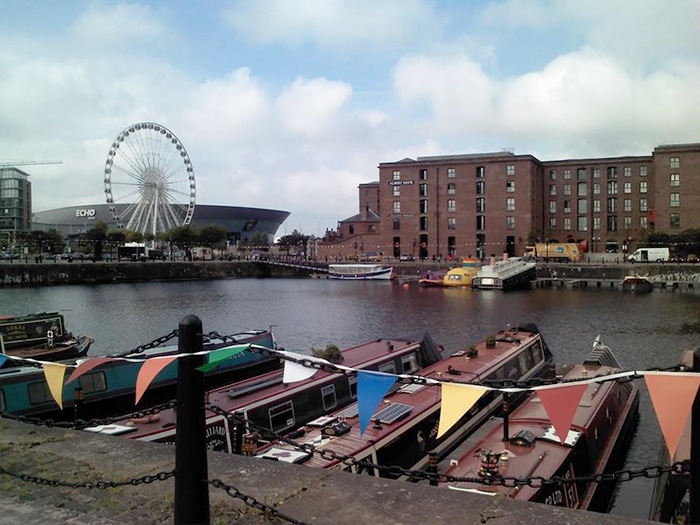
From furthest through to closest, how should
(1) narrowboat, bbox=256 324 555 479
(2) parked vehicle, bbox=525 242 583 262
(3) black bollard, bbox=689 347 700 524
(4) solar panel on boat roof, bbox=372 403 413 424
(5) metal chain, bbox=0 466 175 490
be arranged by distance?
(2) parked vehicle, bbox=525 242 583 262 < (4) solar panel on boat roof, bbox=372 403 413 424 < (1) narrowboat, bbox=256 324 555 479 < (5) metal chain, bbox=0 466 175 490 < (3) black bollard, bbox=689 347 700 524

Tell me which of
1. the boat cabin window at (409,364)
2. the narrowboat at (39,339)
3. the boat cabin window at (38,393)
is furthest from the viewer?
the narrowboat at (39,339)

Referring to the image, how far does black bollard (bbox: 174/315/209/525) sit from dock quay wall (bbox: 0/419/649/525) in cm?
33

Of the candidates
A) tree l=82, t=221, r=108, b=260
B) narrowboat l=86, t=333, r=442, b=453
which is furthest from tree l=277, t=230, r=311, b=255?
narrowboat l=86, t=333, r=442, b=453

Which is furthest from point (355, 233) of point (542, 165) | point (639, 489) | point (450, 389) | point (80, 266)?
point (450, 389)

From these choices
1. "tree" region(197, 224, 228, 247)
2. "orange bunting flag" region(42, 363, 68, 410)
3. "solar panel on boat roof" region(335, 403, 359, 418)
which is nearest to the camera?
"orange bunting flag" region(42, 363, 68, 410)

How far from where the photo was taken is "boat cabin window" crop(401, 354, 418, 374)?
1859 cm

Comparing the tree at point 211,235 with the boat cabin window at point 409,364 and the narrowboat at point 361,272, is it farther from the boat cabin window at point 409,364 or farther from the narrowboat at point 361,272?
the boat cabin window at point 409,364

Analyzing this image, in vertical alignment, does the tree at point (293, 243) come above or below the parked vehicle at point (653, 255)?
above

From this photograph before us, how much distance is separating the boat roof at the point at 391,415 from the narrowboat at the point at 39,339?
17.1m

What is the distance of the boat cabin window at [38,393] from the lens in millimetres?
15211

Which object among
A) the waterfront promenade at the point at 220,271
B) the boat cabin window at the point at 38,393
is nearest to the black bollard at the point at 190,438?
the boat cabin window at the point at 38,393

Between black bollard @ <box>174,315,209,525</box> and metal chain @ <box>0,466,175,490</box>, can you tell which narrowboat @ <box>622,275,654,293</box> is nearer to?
metal chain @ <box>0,466,175,490</box>

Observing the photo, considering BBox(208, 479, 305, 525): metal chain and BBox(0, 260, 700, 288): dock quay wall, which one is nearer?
BBox(208, 479, 305, 525): metal chain

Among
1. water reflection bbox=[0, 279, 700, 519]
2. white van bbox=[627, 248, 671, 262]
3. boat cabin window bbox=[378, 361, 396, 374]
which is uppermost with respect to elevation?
white van bbox=[627, 248, 671, 262]
